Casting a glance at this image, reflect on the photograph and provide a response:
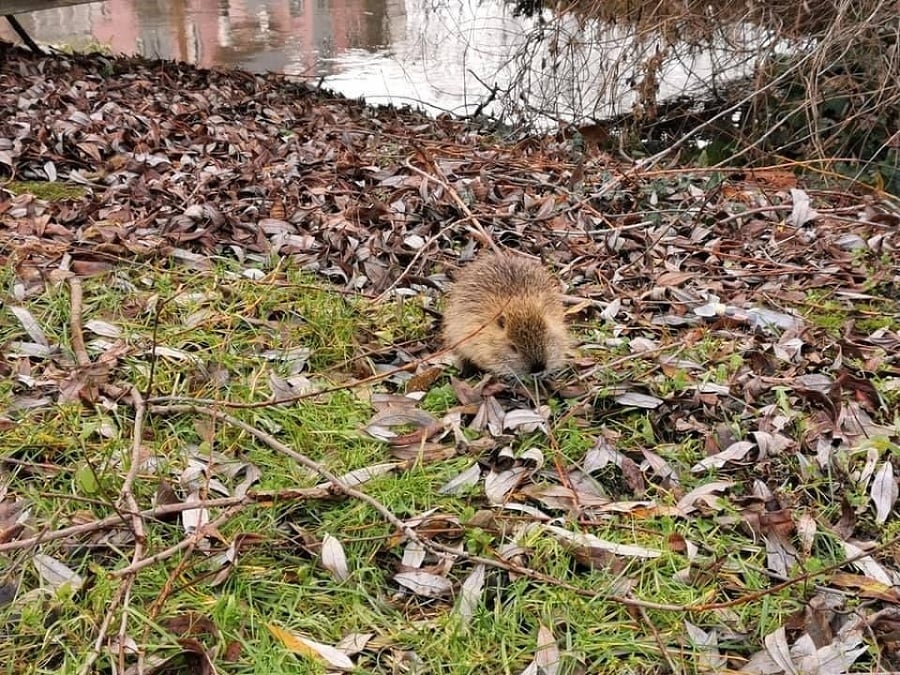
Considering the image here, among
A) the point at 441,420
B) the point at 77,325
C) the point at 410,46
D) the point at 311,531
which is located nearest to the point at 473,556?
the point at 311,531

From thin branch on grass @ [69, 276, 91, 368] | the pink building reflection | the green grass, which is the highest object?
the pink building reflection

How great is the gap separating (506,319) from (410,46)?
933 cm

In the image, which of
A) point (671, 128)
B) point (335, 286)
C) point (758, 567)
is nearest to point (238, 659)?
point (758, 567)

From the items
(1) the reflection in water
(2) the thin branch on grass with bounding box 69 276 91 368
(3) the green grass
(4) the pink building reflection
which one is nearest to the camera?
(3) the green grass

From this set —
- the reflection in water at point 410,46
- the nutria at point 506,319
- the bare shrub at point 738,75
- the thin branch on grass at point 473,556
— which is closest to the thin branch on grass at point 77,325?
the thin branch on grass at point 473,556

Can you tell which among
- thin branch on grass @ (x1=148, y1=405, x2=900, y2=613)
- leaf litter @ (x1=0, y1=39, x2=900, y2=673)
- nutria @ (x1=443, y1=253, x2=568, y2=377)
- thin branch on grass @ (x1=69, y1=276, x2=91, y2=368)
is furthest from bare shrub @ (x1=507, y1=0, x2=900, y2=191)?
thin branch on grass @ (x1=69, y1=276, x2=91, y2=368)

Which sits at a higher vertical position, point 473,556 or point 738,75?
point 738,75

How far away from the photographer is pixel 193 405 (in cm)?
253

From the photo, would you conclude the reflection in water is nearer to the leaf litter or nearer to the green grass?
the leaf litter

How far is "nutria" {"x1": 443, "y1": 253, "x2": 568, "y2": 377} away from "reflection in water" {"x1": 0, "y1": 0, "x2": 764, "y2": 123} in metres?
3.18

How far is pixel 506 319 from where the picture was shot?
2965 mm

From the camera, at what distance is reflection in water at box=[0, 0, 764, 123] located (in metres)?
6.51

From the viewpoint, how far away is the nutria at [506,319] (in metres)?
2.88

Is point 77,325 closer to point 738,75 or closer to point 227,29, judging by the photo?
A: point 738,75
